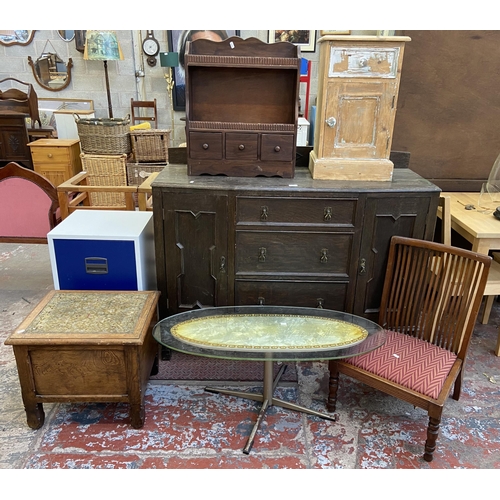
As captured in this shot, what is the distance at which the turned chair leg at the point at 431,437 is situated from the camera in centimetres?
199

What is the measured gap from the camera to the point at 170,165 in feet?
9.27

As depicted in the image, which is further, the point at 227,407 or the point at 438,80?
the point at 438,80

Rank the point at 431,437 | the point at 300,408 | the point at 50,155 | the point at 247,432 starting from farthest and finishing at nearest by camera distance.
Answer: the point at 50,155 → the point at 300,408 → the point at 247,432 → the point at 431,437

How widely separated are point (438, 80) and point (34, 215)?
3200mm

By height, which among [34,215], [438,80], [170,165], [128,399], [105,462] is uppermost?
[438,80]

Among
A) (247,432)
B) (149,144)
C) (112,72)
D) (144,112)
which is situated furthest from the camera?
(144,112)

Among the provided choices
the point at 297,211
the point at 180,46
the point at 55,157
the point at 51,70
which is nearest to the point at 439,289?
→ the point at 297,211

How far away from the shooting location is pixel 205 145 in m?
2.55

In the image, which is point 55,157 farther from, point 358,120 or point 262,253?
point 358,120

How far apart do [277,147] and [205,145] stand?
0.42 m

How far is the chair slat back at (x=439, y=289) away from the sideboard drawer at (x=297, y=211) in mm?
322

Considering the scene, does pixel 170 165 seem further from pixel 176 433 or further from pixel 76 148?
pixel 76 148

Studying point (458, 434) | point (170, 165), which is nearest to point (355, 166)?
point (170, 165)

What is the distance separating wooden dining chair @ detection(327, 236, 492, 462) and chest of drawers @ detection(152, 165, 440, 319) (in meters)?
0.18
